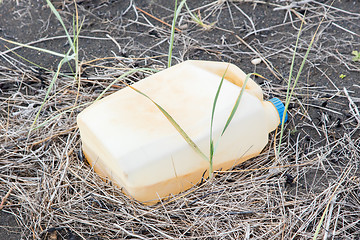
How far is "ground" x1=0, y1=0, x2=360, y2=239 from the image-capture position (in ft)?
4.88

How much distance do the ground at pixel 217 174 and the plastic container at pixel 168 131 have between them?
66mm

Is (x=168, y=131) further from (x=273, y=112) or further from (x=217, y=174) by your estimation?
(x=273, y=112)

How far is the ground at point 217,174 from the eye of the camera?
1.49 m

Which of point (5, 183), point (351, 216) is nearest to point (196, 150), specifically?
point (351, 216)

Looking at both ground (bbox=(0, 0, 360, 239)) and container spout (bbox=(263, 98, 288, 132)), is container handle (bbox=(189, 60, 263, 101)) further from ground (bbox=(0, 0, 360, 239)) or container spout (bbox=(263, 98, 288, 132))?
ground (bbox=(0, 0, 360, 239))

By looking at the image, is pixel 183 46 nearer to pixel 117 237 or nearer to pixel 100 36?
pixel 100 36

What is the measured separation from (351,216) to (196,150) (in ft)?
1.86

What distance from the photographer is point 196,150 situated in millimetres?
1454

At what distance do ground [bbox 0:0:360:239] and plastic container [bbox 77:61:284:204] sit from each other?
0.07 meters

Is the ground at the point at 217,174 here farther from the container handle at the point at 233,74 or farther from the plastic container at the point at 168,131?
the container handle at the point at 233,74

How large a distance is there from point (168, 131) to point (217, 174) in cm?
27

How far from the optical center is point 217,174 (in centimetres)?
159

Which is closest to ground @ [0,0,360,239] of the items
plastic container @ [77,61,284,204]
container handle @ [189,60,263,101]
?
plastic container @ [77,61,284,204]

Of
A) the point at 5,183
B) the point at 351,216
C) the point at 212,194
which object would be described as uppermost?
the point at 5,183
